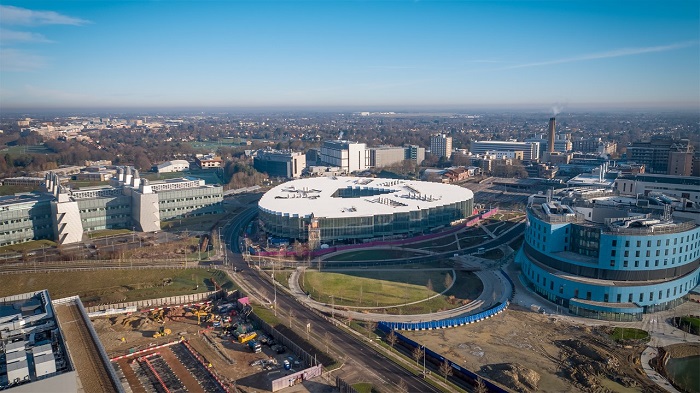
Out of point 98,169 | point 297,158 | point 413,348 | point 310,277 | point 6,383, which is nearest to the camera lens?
point 6,383

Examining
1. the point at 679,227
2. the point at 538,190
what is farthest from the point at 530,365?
the point at 538,190

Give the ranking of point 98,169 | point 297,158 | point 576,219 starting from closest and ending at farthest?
point 576,219, point 98,169, point 297,158

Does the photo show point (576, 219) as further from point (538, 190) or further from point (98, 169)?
point (98, 169)

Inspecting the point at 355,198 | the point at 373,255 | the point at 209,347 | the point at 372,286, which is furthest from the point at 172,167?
the point at 209,347

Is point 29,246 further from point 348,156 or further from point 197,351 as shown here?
point 348,156

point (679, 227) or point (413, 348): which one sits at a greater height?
point (679, 227)

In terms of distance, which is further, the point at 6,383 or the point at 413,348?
the point at 413,348

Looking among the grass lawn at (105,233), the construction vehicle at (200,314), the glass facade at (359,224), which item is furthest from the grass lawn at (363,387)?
the grass lawn at (105,233)
